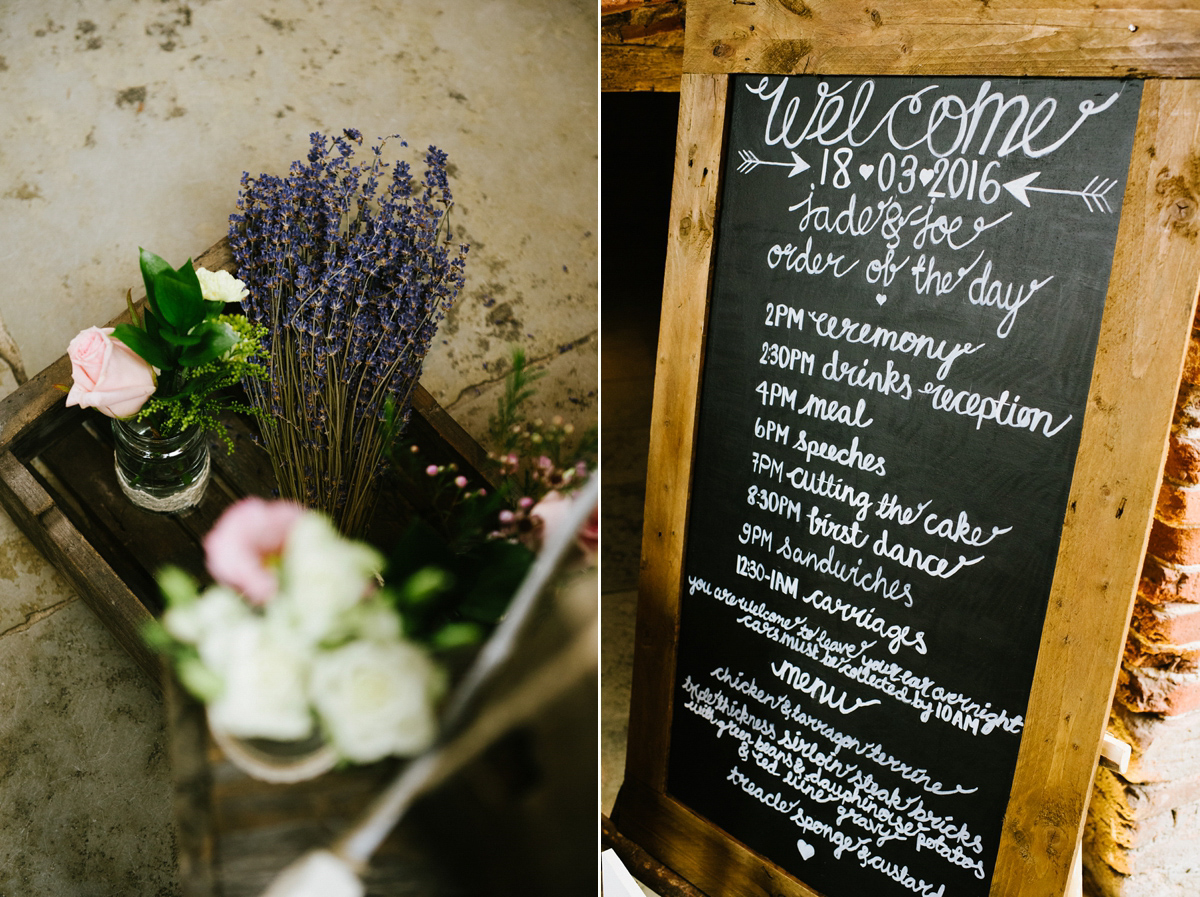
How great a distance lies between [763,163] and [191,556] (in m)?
0.83

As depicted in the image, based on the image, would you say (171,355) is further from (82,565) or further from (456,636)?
(456,636)

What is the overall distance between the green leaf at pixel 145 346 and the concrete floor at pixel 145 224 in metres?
0.18

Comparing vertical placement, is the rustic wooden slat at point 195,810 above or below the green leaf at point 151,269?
→ below

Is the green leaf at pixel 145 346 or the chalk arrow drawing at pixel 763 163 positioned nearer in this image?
the green leaf at pixel 145 346

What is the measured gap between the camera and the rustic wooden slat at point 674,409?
1018 millimetres

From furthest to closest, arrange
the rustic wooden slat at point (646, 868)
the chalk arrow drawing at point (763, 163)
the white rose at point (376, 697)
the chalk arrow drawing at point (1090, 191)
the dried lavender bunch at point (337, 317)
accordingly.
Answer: the rustic wooden slat at point (646, 868), the chalk arrow drawing at point (763, 163), the chalk arrow drawing at point (1090, 191), the dried lavender bunch at point (337, 317), the white rose at point (376, 697)

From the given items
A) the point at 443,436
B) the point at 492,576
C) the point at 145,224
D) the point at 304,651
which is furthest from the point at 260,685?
the point at 145,224

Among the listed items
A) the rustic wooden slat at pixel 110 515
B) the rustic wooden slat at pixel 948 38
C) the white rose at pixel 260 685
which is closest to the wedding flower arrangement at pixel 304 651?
the white rose at pixel 260 685

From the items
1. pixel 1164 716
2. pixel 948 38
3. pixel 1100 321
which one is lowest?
pixel 1164 716

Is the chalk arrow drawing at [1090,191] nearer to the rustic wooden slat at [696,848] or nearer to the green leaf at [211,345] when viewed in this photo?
the green leaf at [211,345]

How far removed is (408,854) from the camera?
43 centimetres

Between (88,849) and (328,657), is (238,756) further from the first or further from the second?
(88,849)

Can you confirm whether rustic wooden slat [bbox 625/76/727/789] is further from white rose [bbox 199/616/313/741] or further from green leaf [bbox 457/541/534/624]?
white rose [bbox 199/616/313/741]

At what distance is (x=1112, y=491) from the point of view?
0.77m
